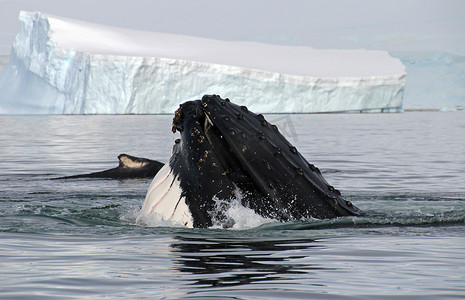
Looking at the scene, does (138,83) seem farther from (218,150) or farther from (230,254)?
(230,254)

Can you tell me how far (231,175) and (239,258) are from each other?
0.70 m

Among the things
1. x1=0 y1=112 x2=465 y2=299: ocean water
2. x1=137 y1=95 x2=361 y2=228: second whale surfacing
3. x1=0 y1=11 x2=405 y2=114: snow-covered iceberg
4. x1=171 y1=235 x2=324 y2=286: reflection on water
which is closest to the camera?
x1=0 y1=112 x2=465 y2=299: ocean water

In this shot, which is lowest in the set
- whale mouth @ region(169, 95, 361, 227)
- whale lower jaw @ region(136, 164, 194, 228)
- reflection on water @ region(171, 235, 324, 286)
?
reflection on water @ region(171, 235, 324, 286)

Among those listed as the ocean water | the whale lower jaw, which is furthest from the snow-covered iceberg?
the whale lower jaw

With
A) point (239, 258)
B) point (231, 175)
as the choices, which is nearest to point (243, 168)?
point (231, 175)

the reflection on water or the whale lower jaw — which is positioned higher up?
the whale lower jaw

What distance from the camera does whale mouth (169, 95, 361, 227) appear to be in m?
4.90

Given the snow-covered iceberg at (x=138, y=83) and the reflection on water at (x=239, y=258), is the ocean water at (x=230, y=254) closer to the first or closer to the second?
the reflection on water at (x=239, y=258)

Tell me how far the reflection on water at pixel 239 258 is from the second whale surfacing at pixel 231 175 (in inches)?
6.8

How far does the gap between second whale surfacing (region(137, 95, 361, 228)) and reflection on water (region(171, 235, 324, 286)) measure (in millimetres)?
172

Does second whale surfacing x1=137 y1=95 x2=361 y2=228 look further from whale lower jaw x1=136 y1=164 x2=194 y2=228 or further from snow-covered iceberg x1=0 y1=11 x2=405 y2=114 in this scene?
snow-covered iceberg x1=0 y1=11 x2=405 y2=114

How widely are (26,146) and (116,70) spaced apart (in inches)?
994

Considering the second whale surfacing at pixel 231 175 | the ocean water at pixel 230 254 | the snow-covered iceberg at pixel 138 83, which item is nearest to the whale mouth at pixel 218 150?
the second whale surfacing at pixel 231 175

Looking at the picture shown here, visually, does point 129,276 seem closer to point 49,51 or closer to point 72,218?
point 72,218
